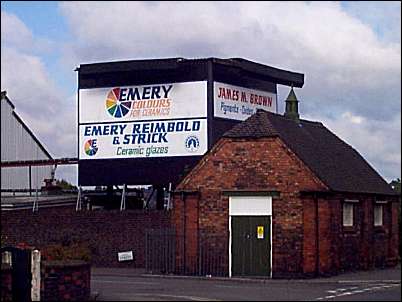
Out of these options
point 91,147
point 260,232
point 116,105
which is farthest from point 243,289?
point 91,147

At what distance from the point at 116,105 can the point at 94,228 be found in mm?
6347

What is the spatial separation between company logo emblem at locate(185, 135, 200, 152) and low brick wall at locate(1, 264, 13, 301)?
69.1ft

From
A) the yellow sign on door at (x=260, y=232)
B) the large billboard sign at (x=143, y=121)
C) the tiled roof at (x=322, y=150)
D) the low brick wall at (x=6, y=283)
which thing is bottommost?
the low brick wall at (x=6, y=283)

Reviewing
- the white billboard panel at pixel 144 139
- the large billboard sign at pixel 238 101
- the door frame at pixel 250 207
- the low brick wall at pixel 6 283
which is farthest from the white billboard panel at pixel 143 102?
the low brick wall at pixel 6 283

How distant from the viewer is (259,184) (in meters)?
34.2

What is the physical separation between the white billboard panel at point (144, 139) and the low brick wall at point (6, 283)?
68.5 ft

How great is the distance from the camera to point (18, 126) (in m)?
54.7

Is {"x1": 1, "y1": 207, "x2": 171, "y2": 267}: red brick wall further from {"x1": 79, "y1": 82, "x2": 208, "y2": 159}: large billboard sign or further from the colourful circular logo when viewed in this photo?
the colourful circular logo

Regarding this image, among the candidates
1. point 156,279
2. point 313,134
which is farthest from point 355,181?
point 156,279

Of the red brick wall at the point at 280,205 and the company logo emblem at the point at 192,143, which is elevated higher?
the company logo emblem at the point at 192,143

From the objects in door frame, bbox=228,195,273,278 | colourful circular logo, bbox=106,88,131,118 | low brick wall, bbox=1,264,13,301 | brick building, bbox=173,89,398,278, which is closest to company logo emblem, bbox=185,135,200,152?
colourful circular logo, bbox=106,88,131,118

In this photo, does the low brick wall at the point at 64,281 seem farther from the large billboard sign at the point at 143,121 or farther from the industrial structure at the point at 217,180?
the large billboard sign at the point at 143,121

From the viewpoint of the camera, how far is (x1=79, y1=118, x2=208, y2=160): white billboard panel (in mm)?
42844

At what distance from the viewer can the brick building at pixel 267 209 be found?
33500mm
